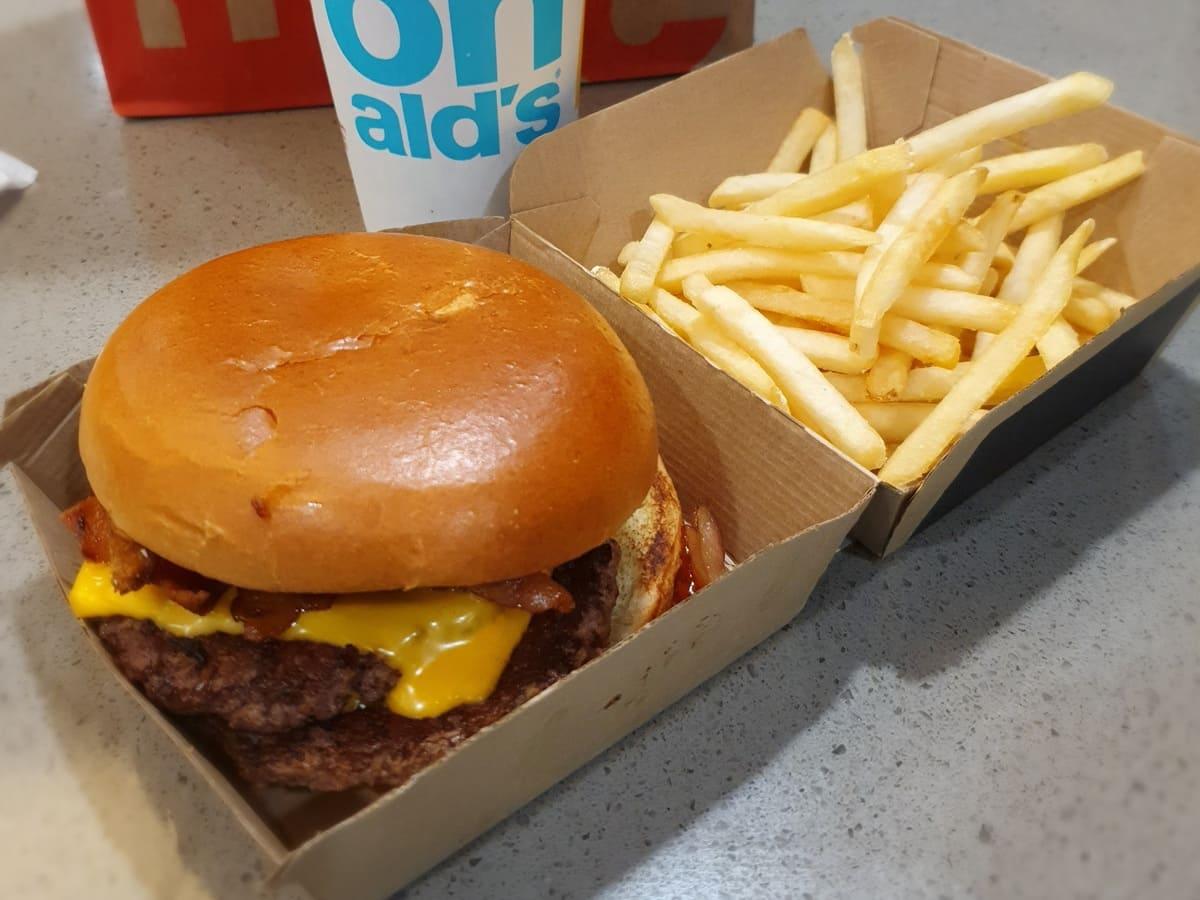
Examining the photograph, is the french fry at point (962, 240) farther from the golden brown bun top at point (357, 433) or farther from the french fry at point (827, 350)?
the golden brown bun top at point (357, 433)

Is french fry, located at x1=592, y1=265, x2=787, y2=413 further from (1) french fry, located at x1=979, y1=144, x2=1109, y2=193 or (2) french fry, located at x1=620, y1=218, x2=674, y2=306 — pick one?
(1) french fry, located at x1=979, y1=144, x2=1109, y2=193

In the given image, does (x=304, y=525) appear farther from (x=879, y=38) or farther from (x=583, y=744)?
(x=879, y=38)

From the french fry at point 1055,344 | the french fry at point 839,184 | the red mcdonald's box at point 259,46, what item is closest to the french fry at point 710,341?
the french fry at point 839,184

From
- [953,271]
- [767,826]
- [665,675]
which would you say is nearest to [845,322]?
[953,271]

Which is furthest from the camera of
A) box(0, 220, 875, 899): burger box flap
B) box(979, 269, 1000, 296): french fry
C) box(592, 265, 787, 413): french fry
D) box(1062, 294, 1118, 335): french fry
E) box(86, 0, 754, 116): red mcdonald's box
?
box(86, 0, 754, 116): red mcdonald's box

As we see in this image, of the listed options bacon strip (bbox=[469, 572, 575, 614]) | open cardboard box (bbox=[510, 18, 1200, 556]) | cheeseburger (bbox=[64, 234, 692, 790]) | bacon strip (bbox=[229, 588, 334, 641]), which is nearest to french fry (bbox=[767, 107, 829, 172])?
open cardboard box (bbox=[510, 18, 1200, 556])

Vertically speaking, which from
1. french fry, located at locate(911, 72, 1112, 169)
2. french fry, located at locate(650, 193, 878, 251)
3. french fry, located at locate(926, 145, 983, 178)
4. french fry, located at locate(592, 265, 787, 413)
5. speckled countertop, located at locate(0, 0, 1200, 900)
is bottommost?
speckled countertop, located at locate(0, 0, 1200, 900)

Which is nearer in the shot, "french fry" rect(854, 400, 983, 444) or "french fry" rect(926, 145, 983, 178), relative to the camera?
"french fry" rect(854, 400, 983, 444)
